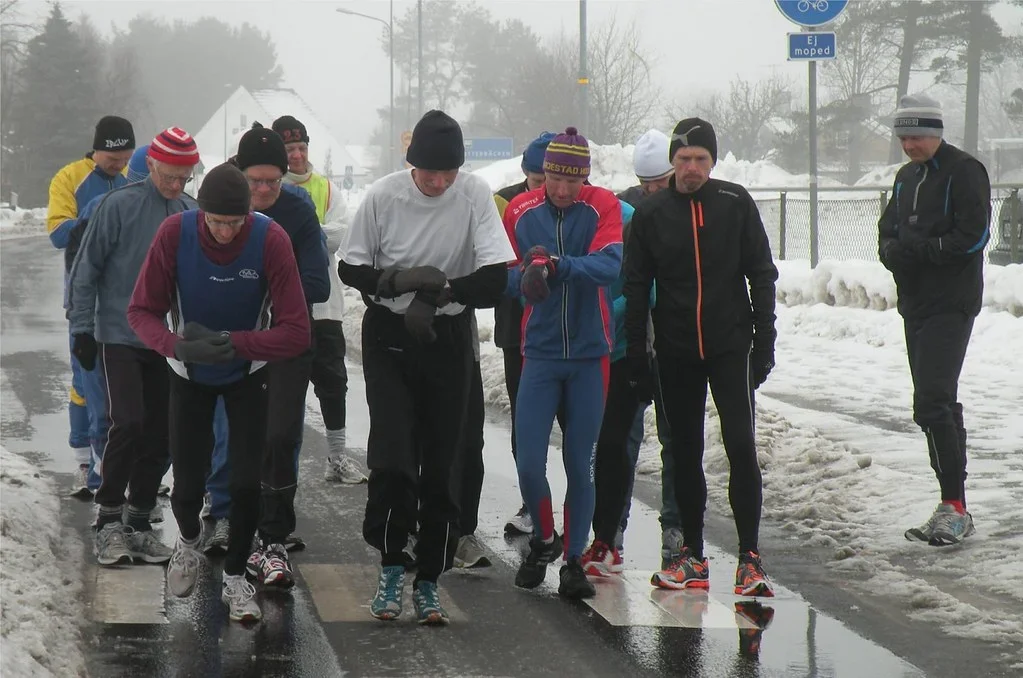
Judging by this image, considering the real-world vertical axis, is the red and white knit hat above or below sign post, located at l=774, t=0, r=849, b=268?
below

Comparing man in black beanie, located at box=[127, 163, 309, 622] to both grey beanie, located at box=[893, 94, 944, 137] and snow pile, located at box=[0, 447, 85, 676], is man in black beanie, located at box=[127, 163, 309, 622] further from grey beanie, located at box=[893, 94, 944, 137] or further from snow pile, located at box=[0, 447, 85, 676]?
grey beanie, located at box=[893, 94, 944, 137]

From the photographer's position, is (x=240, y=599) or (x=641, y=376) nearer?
(x=240, y=599)

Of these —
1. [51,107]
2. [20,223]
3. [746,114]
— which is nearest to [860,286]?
Result: [20,223]

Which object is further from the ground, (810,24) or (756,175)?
(810,24)

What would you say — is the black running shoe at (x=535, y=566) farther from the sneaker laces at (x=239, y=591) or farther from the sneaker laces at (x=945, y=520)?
the sneaker laces at (x=945, y=520)

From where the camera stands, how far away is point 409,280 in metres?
5.66

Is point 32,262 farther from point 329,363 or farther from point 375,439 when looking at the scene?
point 375,439

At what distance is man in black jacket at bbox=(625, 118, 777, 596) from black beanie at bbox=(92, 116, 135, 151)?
137 inches

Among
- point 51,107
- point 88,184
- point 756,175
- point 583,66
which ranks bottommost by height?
point 88,184

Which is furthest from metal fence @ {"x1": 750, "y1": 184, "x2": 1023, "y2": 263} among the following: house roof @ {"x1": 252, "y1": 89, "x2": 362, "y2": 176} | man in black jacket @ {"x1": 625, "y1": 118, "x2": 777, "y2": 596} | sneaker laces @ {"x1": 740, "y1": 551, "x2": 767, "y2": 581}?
house roof @ {"x1": 252, "y1": 89, "x2": 362, "y2": 176}

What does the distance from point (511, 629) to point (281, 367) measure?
1641mm

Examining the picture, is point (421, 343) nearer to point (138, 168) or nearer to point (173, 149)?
point (173, 149)

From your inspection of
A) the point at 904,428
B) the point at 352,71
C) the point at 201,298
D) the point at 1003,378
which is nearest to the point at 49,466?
the point at 201,298

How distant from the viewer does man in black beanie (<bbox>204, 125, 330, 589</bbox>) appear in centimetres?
652
